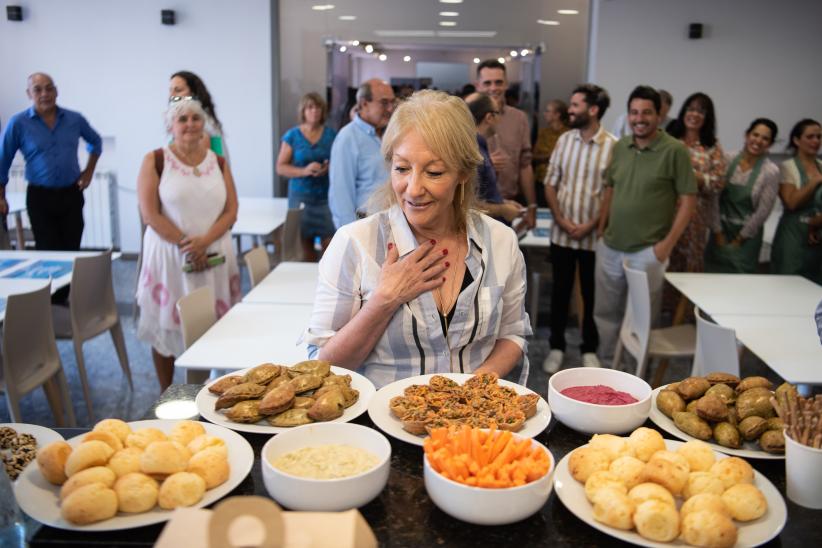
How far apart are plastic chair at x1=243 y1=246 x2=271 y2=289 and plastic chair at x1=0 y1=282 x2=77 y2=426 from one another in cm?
93

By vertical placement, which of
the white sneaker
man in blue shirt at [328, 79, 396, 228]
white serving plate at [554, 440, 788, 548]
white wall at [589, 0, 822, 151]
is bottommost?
the white sneaker

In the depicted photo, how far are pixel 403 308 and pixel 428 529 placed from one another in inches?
31.1

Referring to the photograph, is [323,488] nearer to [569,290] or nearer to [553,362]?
[553,362]

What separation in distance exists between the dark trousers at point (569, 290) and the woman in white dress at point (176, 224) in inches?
85.7

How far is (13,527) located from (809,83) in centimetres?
770

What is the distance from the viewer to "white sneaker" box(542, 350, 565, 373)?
484cm

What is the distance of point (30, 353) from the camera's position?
130 inches

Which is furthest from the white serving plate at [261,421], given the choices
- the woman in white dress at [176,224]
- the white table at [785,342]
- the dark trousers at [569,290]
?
the dark trousers at [569,290]

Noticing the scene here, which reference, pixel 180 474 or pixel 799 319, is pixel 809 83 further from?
pixel 180 474

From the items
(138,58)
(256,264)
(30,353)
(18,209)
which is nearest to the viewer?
(30,353)

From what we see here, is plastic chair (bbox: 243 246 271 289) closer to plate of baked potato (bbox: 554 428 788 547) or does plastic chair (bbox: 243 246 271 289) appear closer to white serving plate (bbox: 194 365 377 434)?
white serving plate (bbox: 194 365 377 434)


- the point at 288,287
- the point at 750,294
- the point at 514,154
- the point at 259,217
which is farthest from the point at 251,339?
the point at 259,217

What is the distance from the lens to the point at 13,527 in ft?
3.96

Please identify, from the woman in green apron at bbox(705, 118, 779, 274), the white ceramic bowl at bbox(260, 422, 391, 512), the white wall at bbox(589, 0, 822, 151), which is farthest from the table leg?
the white ceramic bowl at bbox(260, 422, 391, 512)
